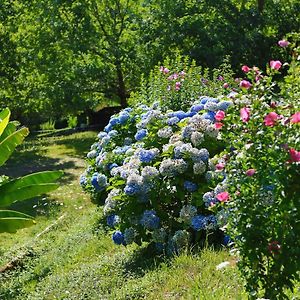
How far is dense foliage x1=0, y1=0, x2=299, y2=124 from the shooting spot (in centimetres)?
1738

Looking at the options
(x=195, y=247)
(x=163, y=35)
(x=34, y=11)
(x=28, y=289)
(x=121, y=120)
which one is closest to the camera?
(x=195, y=247)

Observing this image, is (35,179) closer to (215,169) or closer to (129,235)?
(129,235)

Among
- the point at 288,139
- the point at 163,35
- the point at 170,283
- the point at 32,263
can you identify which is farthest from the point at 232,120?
the point at 163,35

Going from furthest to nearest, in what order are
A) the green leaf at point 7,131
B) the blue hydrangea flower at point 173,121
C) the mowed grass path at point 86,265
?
the blue hydrangea flower at point 173,121
the green leaf at point 7,131
the mowed grass path at point 86,265

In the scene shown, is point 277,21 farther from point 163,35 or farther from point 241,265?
point 241,265

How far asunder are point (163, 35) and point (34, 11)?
16.3ft

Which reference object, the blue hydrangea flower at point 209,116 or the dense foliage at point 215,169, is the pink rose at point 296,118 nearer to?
the dense foliage at point 215,169

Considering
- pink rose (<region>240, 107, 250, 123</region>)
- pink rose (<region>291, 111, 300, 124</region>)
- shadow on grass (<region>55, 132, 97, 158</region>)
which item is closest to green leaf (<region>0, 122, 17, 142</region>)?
pink rose (<region>240, 107, 250, 123</region>)

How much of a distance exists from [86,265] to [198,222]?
4.75ft

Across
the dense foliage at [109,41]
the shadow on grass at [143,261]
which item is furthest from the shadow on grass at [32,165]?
the shadow on grass at [143,261]

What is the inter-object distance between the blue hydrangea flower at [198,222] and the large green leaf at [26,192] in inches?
59.6

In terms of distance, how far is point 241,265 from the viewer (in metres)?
3.35

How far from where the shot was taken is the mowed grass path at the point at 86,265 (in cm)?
454

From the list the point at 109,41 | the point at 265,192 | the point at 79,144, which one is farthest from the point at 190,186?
the point at 109,41
